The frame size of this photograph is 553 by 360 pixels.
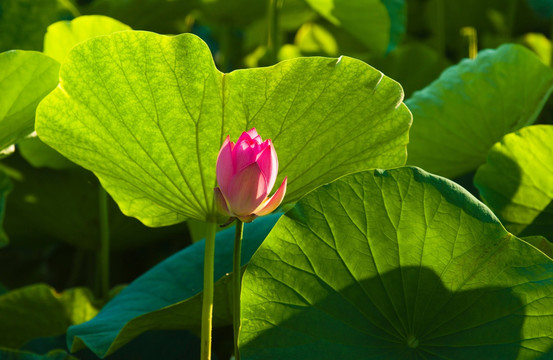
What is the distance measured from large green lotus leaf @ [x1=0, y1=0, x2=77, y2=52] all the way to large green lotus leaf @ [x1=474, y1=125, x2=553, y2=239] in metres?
0.74

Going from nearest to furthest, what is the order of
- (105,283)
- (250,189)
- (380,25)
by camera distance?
(250,189) → (105,283) → (380,25)

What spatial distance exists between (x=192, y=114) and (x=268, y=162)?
0.13 metres

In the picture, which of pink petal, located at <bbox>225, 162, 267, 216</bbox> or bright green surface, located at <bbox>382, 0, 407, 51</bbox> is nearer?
pink petal, located at <bbox>225, 162, 267, 216</bbox>

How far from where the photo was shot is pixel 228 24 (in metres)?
1.79

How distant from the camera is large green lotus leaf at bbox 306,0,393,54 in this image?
1349mm

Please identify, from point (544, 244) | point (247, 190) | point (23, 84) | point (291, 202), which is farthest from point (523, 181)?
point (23, 84)

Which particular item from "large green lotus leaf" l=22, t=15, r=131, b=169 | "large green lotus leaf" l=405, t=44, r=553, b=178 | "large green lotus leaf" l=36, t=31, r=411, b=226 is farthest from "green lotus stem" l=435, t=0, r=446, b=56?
"large green lotus leaf" l=36, t=31, r=411, b=226

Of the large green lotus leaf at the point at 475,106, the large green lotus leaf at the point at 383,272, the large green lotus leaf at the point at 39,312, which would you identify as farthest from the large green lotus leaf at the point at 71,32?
the large green lotus leaf at the point at 383,272

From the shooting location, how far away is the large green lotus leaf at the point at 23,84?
0.82 metres

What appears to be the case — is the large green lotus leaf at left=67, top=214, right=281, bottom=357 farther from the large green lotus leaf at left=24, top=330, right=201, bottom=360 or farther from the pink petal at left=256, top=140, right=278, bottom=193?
the pink petal at left=256, top=140, right=278, bottom=193

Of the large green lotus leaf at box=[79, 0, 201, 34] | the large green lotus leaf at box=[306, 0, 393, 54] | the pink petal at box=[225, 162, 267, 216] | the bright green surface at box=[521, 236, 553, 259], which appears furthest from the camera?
the large green lotus leaf at box=[79, 0, 201, 34]

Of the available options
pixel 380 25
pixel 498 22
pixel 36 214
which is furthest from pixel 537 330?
pixel 498 22

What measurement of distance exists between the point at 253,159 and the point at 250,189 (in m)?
0.03

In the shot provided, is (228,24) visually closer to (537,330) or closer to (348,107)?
(348,107)
